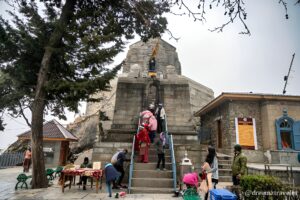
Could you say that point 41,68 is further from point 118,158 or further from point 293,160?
point 293,160

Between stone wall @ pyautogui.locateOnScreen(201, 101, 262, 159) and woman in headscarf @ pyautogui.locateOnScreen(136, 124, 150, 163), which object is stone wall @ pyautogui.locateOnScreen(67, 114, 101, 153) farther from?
woman in headscarf @ pyautogui.locateOnScreen(136, 124, 150, 163)

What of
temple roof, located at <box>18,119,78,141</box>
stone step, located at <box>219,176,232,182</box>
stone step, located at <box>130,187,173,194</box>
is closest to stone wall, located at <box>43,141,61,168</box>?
temple roof, located at <box>18,119,78,141</box>

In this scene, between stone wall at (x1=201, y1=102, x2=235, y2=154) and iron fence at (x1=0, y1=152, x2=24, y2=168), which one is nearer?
stone wall at (x1=201, y1=102, x2=235, y2=154)

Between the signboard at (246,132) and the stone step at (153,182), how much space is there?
9.11m

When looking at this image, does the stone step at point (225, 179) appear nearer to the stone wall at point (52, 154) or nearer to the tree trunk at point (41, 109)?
the tree trunk at point (41, 109)

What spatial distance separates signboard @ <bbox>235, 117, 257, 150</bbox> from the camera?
15759 millimetres

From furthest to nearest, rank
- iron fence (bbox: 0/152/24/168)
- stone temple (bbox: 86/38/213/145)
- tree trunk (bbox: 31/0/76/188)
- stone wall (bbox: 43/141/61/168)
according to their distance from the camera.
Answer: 1. stone wall (bbox: 43/141/61/168)
2. iron fence (bbox: 0/152/24/168)
3. stone temple (bbox: 86/38/213/145)
4. tree trunk (bbox: 31/0/76/188)

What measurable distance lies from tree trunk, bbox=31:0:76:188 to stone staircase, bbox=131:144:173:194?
366cm

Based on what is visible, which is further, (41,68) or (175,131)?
(175,131)

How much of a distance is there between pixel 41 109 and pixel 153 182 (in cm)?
543

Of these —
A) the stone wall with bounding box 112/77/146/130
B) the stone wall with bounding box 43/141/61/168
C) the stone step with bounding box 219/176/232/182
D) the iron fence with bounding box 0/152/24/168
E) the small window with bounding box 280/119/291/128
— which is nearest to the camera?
the stone step with bounding box 219/176/232/182

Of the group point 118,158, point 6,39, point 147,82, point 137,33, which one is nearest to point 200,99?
point 147,82

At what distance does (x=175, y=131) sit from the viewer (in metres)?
13.7

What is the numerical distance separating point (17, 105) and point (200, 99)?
2181 centimetres
